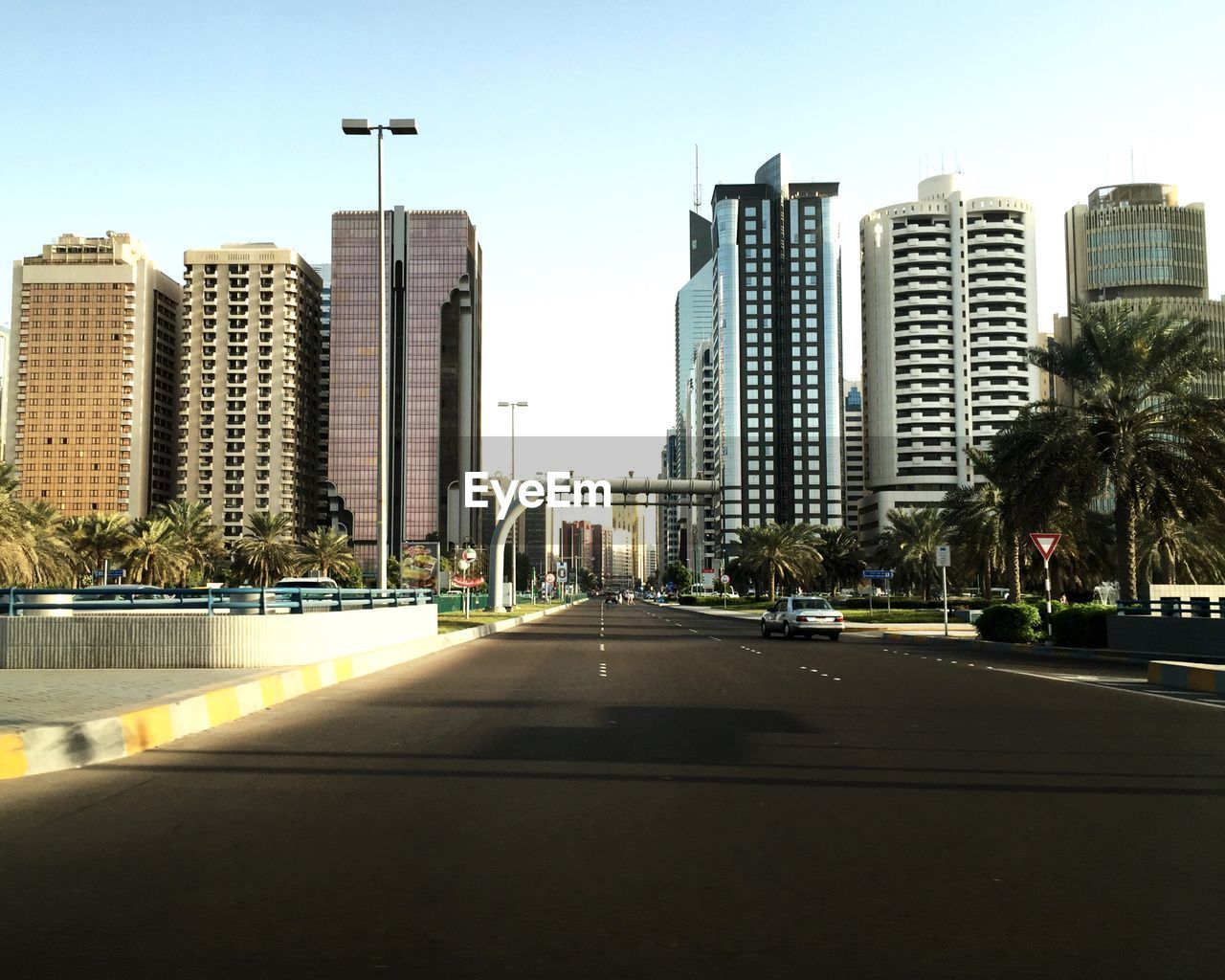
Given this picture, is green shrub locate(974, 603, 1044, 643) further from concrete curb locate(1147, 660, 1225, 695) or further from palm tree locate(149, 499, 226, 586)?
palm tree locate(149, 499, 226, 586)

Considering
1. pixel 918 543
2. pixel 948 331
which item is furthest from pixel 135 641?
pixel 948 331

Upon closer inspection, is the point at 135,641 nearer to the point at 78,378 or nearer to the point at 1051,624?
the point at 1051,624

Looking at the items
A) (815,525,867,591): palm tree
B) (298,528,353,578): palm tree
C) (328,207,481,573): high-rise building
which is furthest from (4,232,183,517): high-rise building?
(815,525,867,591): palm tree

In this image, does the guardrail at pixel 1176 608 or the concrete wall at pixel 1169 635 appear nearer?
the concrete wall at pixel 1169 635

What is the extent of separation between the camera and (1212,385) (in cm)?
15675

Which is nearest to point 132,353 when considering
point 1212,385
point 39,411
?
point 39,411

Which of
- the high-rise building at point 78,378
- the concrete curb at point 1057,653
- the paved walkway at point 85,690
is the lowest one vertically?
the concrete curb at point 1057,653

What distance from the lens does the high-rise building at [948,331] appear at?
164 metres

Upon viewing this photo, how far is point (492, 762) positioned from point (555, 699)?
575 cm

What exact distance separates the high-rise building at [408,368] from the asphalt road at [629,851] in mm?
178190

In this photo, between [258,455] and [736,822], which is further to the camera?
[258,455]

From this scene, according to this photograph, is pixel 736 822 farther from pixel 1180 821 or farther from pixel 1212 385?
pixel 1212 385

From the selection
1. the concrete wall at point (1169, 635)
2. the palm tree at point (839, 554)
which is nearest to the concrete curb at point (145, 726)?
the concrete wall at point (1169, 635)

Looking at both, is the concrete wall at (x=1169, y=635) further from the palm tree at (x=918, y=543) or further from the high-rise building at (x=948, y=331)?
the high-rise building at (x=948, y=331)
